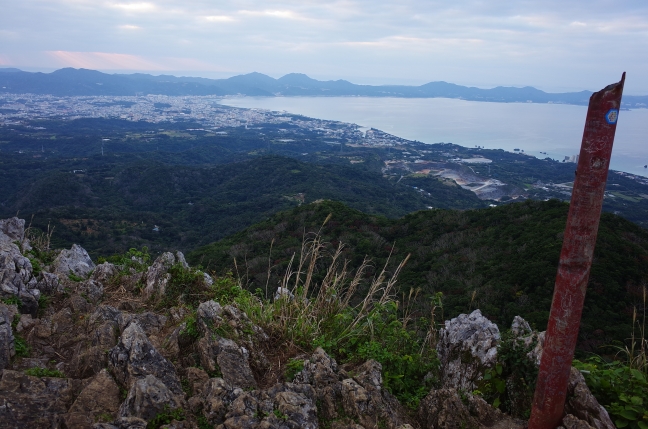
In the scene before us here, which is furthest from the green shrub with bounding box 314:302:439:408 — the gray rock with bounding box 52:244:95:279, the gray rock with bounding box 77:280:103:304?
the gray rock with bounding box 52:244:95:279

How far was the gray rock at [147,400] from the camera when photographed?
207cm

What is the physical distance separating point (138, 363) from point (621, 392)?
285 cm

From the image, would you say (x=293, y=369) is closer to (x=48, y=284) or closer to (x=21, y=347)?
(x=21, y=347)

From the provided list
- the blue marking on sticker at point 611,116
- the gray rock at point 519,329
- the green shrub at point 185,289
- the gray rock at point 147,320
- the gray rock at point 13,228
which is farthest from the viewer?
the gray rock at point 13,228

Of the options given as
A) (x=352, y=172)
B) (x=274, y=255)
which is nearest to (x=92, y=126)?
(x=352, y=172)

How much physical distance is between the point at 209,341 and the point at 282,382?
577 millimetres

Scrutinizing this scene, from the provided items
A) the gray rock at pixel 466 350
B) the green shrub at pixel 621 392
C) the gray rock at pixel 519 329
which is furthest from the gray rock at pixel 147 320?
the green shrub at pixel 621 392

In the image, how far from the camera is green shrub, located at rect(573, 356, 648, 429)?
2.18 metres

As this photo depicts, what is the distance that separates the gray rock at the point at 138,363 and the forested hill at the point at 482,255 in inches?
119

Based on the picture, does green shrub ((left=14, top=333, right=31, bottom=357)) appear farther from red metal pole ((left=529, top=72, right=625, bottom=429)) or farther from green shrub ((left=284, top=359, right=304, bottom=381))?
red metal pole ((left=529, top=72, right=625, bottom=429))

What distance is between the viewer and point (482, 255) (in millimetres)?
15883

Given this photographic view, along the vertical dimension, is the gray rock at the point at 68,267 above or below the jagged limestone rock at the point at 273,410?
below

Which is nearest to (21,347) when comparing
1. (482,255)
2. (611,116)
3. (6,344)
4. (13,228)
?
(6,344)

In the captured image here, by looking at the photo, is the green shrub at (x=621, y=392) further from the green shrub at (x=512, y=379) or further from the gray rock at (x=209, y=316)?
the gray rock at (x=209, y=316)
